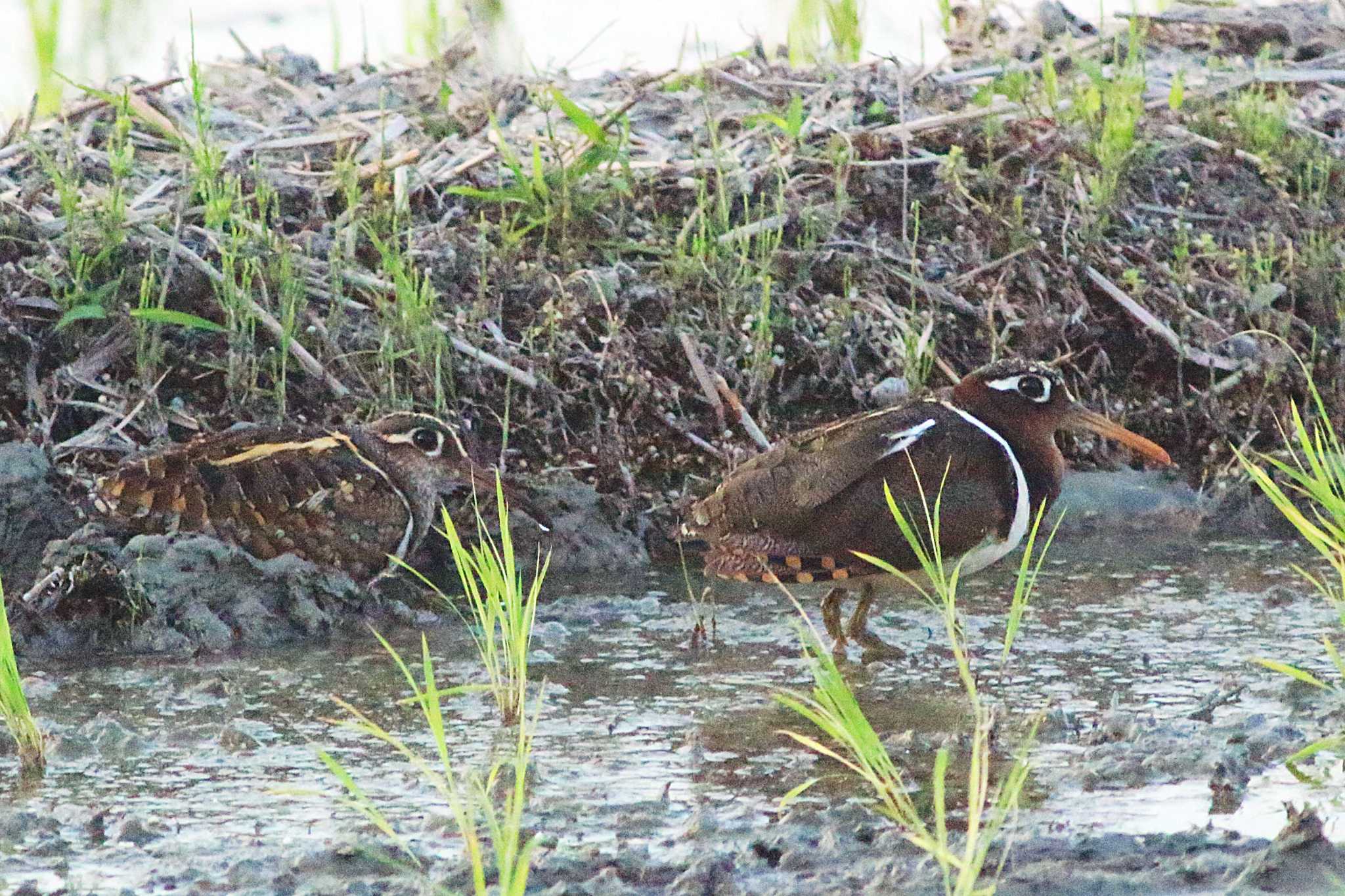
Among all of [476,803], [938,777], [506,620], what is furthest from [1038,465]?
[938,777]

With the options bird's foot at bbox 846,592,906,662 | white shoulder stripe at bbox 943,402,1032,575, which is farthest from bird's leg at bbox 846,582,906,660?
white shoulder stripe at bbox 943,402,1032,575

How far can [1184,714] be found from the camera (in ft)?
13.6

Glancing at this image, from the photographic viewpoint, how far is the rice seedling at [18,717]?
11.8 ft

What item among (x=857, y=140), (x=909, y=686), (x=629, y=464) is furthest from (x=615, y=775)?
(x=857, y=140)

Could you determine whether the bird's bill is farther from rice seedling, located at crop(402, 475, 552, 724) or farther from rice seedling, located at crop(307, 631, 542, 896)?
rice seedling, located at crop(307, 631, 542, 896)

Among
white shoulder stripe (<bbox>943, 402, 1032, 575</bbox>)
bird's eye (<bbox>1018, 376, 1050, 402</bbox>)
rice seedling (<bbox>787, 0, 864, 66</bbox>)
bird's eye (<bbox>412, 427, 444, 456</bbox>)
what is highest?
rice seedling (<bbox>787, 0, 864, 66</bbox>)

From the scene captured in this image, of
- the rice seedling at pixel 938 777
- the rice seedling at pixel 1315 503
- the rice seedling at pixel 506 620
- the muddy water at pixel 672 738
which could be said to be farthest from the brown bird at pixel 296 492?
the rice seedling at pixel 1315 503

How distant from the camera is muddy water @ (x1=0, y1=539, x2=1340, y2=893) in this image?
3.14 metres

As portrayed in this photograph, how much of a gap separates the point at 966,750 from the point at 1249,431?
2.75 metres

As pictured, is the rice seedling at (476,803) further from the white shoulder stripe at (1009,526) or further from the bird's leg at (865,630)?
the white shoulder stripe at (1009,526)

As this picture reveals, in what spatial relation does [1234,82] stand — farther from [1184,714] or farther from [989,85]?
[1184,714]

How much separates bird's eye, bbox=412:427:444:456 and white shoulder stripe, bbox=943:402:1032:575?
4.59 ft

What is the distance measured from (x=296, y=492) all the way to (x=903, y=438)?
160 centimetres

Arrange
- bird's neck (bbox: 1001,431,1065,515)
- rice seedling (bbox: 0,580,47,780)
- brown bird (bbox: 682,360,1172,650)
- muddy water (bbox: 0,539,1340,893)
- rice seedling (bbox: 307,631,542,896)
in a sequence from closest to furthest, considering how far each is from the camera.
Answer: rice seedling (bbox: 307,631,542,896)
muddy water (bbox: 0,539,1340,893)
rice seedling (bbox: 0,580,47,780)
brown bird (bbox: 682,360,1172,650)
bird's neck (bbox: 1001,431,1065,515)
